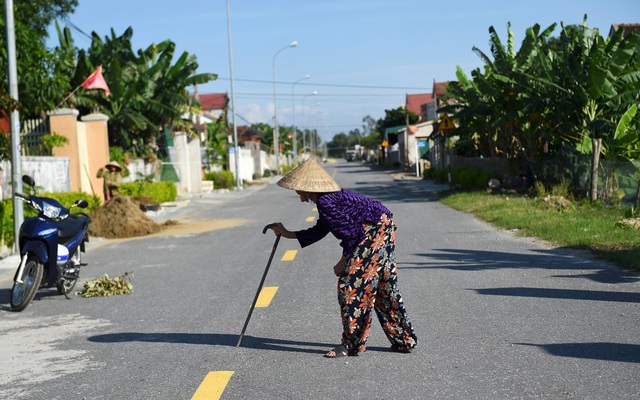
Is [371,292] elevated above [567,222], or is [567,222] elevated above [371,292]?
→ [371,292]

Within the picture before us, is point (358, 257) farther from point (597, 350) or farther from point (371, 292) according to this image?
point (597, 350)

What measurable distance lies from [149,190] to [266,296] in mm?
19311

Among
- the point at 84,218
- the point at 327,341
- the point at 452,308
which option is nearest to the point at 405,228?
the point at 84,218

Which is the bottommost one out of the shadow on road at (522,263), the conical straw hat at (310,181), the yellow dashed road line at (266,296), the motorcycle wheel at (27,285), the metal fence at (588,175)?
the shadow on road at (522,263)

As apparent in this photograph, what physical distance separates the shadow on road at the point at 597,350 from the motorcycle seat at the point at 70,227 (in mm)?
5900

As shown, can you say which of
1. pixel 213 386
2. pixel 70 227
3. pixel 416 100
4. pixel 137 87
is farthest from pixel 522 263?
pixel 416 100

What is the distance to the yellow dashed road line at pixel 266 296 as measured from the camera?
29.8 feet

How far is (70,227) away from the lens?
10500mm

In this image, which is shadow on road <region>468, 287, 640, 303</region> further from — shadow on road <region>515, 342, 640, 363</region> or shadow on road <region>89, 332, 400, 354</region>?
shadow on road <region>89, 332, 400, 354</region>

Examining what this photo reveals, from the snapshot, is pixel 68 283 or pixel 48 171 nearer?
pixel 68 283

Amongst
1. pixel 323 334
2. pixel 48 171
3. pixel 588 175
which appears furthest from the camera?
pixel 588 175

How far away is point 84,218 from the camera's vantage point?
1113 cm

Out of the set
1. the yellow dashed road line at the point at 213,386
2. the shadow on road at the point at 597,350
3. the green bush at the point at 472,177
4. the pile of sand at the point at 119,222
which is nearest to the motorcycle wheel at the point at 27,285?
the yellow dashed road line at the point at 213,386

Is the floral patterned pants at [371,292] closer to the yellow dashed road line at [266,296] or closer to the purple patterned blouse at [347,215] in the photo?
the purple patterned blouse at [347,215]
